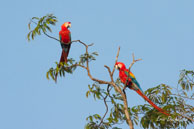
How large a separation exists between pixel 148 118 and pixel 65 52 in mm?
2318

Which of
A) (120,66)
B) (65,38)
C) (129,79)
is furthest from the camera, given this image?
(65,38)

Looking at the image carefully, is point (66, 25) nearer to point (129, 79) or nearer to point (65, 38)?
point (65, 38)

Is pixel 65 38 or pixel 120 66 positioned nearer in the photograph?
pixel 120 66

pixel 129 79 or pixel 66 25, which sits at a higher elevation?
pixel 66 25

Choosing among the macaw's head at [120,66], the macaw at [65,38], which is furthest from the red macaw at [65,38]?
the macaw's head at [120,66]

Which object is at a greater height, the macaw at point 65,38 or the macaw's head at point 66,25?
the macaw's head at point 66,25

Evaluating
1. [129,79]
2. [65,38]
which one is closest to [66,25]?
[65,38]

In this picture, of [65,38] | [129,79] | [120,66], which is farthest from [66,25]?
[129,79]

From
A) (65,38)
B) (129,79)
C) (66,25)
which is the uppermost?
(66,25)

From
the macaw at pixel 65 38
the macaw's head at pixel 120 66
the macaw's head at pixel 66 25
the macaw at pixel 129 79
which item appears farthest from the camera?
the macaw's head at pixel 66 25

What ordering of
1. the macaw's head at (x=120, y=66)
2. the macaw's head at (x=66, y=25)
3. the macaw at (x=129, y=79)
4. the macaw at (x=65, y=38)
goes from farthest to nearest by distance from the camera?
1. the macaw's head at (x=66, y=25)
2. the macaw at (x=65, y=38)
3. the macaw's head at (x=120, y=66)
4. the macaw at (x=129, y=79)

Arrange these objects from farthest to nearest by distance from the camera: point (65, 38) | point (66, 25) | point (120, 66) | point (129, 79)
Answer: point (66, 25) < point (65, 38) < point (120, 66) < point (129, 79)

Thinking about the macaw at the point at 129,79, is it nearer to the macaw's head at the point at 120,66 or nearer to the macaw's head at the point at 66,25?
the macaw's head at the point at 120,66

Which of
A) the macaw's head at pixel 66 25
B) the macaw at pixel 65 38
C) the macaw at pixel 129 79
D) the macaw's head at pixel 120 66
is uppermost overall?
the macaw's head at pixel 66 25
